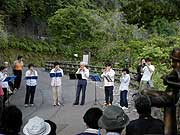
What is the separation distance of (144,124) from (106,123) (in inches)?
23.5

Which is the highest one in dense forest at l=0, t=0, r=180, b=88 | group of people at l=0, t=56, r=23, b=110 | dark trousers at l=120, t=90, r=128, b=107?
dense forest at l=0, t=0, r=180, b=88

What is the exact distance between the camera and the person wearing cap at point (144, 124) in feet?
15.6

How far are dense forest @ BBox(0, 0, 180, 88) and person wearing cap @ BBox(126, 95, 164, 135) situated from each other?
2055 cm

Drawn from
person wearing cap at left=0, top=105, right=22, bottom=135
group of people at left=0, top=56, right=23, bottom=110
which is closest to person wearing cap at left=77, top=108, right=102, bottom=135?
person wearing cap at left=0, top=105, right=22, bottom=135

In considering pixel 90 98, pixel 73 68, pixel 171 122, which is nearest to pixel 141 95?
pixel 171 122

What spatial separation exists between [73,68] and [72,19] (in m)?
8.29

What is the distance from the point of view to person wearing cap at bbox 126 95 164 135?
188 inches

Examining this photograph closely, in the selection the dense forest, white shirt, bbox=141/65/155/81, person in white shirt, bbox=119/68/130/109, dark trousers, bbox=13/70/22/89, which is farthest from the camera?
the dense forest

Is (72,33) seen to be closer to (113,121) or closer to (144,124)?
(144,124)

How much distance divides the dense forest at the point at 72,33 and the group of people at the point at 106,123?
20.6 metres

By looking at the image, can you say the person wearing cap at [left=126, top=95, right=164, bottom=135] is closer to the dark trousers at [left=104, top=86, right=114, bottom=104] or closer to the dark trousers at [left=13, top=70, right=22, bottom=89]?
the dark trousers at [left=104, top=86, right=114, bottom=104]

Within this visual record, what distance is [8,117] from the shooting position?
4.57m

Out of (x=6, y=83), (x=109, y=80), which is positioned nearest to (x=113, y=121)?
(x=6, y=83)

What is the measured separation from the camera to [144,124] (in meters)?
→ 4.86
